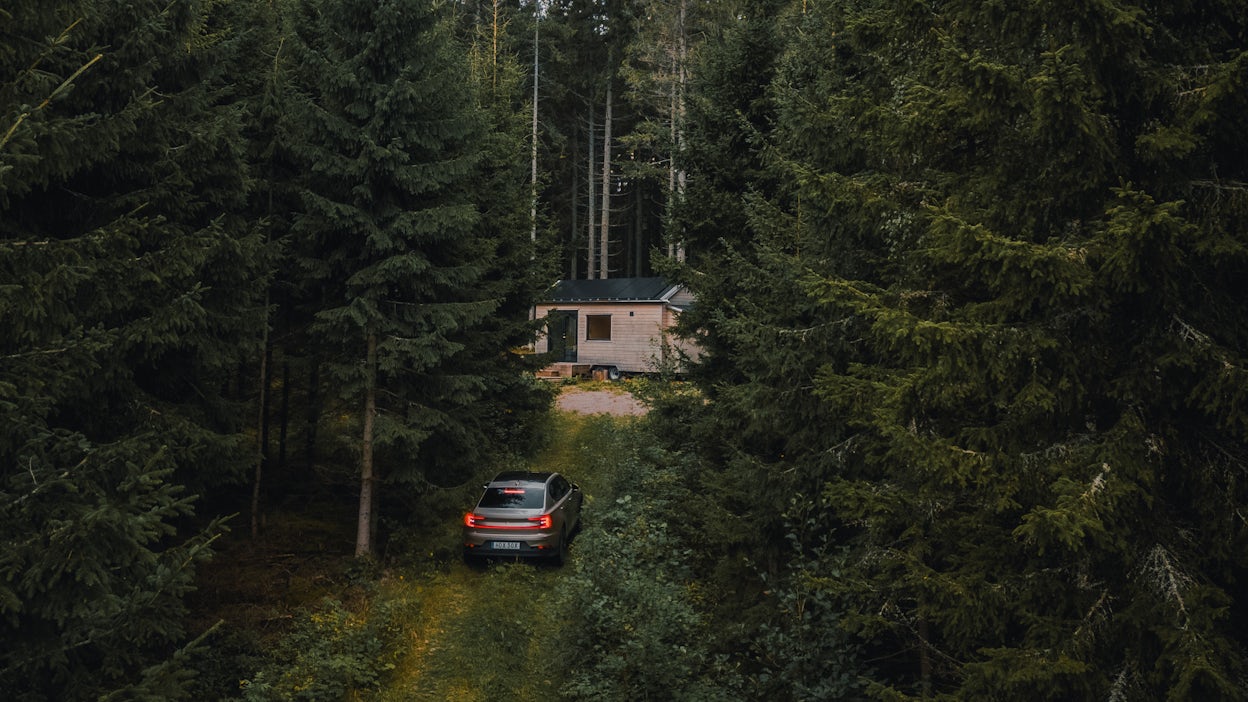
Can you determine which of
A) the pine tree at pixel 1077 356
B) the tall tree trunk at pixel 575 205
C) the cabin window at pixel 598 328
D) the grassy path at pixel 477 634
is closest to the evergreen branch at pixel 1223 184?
the pine tree at pixel 1077 356

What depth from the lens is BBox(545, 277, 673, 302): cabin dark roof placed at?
104 feet

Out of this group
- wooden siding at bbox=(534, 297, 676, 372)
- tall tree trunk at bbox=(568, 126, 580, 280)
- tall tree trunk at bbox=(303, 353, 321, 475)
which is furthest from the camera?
tall tree trunk at bbox=(568, 126, 580, 280)

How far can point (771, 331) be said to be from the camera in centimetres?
852

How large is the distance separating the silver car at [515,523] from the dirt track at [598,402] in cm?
1117

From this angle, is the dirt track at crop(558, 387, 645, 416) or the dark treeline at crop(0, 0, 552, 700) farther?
the dirt track at crop(558, 387, 645, 416)

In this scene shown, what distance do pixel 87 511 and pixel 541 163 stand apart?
133ft

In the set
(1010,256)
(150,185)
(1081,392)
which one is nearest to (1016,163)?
(1010,256)

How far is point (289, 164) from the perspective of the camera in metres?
13.5

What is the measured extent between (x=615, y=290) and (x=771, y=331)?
986 inches

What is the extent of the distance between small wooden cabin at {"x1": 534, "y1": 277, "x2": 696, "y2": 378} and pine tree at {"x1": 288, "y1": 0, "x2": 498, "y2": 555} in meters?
18.2

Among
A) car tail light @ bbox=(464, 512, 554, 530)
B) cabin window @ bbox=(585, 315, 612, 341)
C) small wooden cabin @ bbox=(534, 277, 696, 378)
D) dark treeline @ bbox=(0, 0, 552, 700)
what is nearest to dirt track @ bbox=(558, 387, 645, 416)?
small wooden cabin @ bbox=(534, 277, 696, 378)

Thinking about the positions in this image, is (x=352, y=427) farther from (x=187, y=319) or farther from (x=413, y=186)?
(x=187, y=319)

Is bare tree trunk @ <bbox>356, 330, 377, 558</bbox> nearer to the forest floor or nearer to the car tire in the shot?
the forest floor

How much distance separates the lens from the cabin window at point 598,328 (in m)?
32.8
